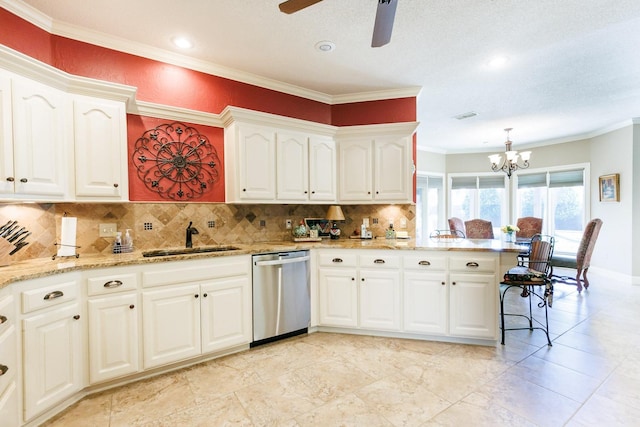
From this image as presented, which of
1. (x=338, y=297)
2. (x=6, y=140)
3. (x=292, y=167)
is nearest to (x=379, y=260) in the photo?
(x=338, y=297)

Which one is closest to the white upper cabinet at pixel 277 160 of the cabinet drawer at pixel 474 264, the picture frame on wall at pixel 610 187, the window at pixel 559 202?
the cabinet drawer at pixel 474 264

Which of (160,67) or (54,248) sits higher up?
(160,67)

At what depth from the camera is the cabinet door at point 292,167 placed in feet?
10.7

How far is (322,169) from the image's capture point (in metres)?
3.54

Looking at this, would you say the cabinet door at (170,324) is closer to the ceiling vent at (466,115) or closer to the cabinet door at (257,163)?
the cabinet door at (257,163)

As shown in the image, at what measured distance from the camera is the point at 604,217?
5.66 meters

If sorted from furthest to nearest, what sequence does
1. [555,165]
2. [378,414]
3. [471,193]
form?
[471,193], [555,165], [378,414]

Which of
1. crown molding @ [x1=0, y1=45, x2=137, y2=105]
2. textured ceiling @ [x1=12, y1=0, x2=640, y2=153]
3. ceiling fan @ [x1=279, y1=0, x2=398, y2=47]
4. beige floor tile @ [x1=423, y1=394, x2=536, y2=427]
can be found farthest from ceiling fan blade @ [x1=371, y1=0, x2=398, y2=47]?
beige floor tile @ [x1=423, y1=394, x2=536, y2=427]

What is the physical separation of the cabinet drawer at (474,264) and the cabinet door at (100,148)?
3.03m

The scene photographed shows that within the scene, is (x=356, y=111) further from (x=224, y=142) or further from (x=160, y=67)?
(x=160, y=67)

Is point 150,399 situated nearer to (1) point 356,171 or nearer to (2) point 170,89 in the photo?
(2) point 170,89

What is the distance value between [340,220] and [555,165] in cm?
580

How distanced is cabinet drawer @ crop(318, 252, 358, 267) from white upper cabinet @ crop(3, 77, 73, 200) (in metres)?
2.25

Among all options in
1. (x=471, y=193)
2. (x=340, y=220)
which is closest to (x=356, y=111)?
(x=340, y=220)
